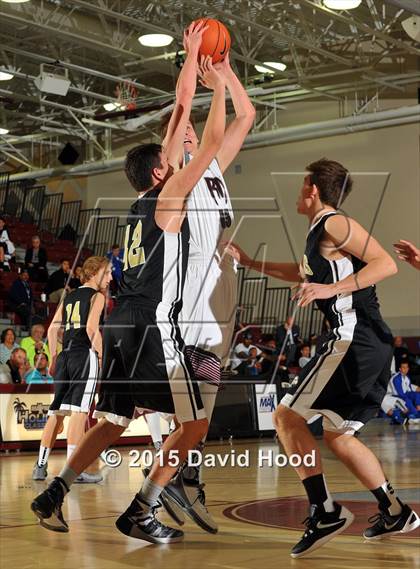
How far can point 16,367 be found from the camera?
12453 mm

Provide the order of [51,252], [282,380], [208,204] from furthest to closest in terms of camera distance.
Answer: [51,252] → [282,380] → [208,204]

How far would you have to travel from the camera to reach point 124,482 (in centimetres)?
794

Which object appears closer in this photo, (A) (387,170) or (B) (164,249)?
(B) (164,249)

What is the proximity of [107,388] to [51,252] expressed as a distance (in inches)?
769

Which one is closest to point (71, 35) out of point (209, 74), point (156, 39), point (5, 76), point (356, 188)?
point (156, 39)

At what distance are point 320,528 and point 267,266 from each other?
4.37 feet

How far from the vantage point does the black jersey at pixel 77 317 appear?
7.49 metres

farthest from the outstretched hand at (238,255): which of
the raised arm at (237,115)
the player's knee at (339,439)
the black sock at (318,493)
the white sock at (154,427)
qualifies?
the white sock at (154,427)

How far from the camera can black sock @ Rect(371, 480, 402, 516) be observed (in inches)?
183

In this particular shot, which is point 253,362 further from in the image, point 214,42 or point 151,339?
point 151,339

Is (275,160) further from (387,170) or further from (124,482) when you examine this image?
(124,482)

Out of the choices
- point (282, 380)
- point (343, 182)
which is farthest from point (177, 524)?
point (282, 380)

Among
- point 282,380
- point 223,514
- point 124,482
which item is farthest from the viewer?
point 282,380

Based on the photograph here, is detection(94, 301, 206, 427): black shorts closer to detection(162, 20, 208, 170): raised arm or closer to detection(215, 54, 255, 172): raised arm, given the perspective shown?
detection(162, 20, 208, 170): raised arm
